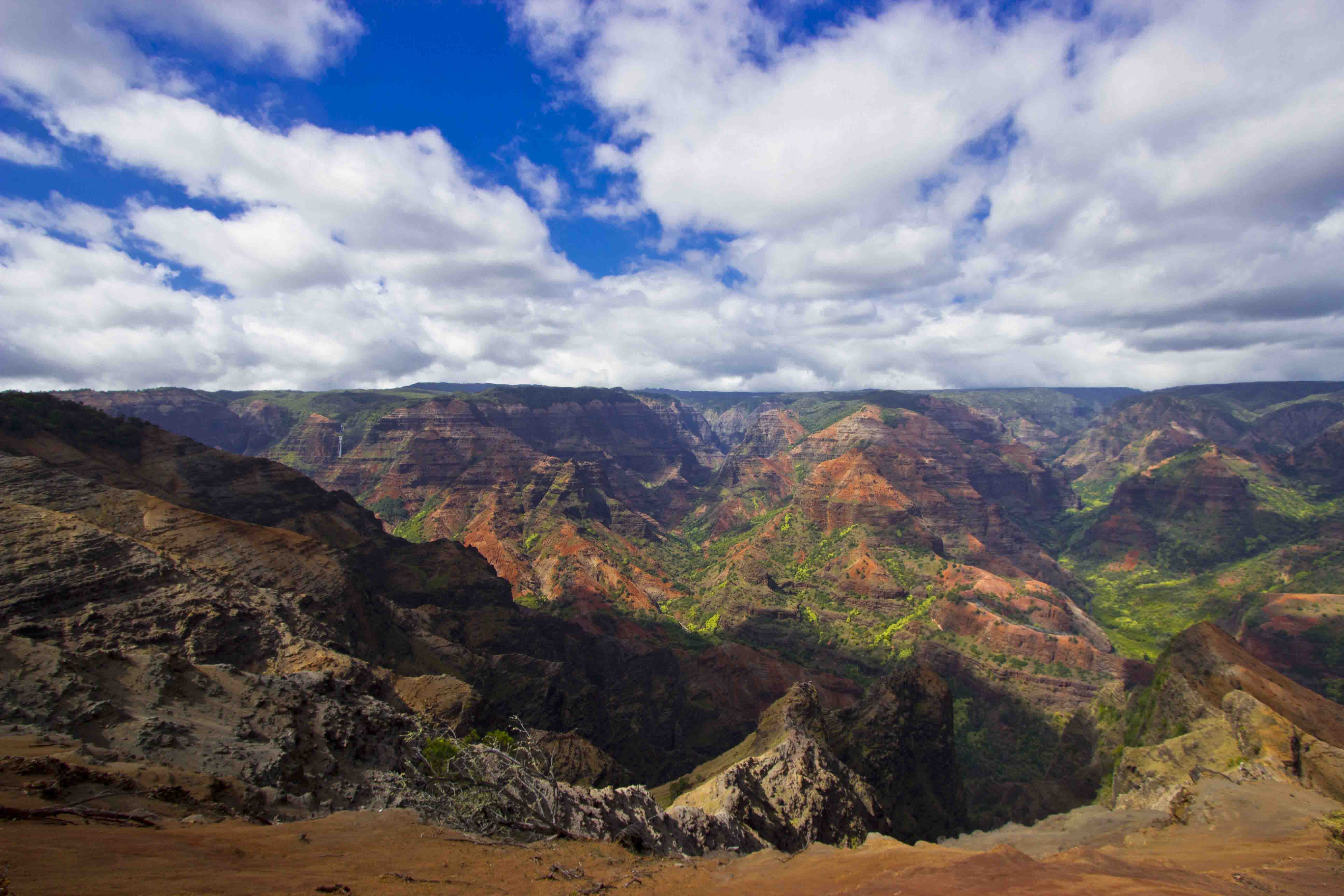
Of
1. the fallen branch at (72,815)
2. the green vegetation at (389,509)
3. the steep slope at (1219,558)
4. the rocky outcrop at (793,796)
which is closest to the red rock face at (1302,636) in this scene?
the steep slope at (1219,558)

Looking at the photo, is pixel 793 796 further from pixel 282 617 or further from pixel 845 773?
pixel 282 617

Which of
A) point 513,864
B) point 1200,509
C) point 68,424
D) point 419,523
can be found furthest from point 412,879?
point 1200,509

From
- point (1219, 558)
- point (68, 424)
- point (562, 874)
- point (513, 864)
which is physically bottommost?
point (1219, 558)

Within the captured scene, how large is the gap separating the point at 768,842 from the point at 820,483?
137 metres

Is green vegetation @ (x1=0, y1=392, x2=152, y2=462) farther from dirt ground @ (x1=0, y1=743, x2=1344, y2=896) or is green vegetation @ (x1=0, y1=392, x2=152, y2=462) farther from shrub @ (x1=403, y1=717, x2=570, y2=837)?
shrub @ (x1=403, y1=717, x2=570, y2=837)

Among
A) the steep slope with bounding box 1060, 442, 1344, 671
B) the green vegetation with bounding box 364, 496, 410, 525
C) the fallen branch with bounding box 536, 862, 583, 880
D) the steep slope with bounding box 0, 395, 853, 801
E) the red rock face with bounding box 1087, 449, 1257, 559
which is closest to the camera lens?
the fallen branch with bounding box 536, 862, 583, 880

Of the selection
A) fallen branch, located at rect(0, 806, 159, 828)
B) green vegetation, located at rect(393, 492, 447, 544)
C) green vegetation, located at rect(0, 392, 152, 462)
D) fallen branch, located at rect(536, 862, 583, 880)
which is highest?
green vegetation, located at rect(0, 392, 152, 462)

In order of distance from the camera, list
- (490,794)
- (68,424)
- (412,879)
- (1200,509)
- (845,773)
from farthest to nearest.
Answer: (1200,509)
(68,424)
(845,773)
(490,794)
(412,879)

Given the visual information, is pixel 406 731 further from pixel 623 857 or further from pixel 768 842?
pixel 768 842

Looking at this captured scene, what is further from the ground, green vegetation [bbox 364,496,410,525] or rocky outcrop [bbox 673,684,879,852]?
green vegetation [bbox 364,496,410,525]

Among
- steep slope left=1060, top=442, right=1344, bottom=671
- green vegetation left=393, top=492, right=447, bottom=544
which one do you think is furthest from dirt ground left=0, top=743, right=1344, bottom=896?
green vegetation left=393, top=492, right=447, bottom=544

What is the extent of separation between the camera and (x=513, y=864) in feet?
57.7

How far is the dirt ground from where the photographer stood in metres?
11.6

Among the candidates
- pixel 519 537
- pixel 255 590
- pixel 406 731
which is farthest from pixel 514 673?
pixel 519 537
